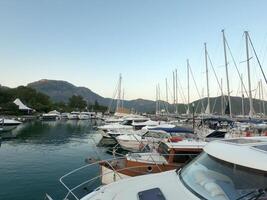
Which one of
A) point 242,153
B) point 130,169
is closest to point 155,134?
point 130,169

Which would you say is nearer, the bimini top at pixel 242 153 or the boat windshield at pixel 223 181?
the boat windshield at pixel 223 181

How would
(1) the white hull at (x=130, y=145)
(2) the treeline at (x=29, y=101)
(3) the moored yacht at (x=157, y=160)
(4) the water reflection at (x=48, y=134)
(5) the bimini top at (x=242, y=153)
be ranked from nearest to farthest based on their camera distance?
(5) the bimini top at (x=242, y=153) < (3) the moored yacht at (x=157, y=160) < (1) the white hull at (x=130, y=145) < (4) the water reflection at (x=48, y=134) < (2) the treeline at (x=29, y=101)

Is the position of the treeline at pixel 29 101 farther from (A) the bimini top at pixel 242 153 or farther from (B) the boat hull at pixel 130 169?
(A) the bimini top at pixel 242 153

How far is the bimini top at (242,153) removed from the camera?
12.7ft

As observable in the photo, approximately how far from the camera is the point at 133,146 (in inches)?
1110

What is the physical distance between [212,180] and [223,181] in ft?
0.68

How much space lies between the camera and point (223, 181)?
412cm

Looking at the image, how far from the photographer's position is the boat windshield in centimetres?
375

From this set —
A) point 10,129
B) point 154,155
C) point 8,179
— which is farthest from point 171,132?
point 10,129

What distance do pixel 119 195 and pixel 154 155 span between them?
1014 cm

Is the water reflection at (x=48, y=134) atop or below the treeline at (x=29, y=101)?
below

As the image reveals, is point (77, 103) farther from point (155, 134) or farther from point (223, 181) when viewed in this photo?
point (223, 181)

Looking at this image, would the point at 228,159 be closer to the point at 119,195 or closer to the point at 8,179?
the point at 119,195

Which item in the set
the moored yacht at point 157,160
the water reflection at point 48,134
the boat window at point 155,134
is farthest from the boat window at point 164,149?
the water reflection at point 48,134
